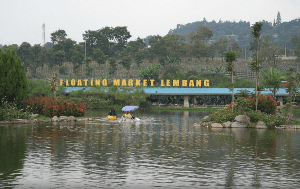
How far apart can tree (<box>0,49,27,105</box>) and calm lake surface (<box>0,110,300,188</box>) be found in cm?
1385

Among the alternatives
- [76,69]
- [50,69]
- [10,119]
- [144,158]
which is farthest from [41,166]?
[50,69]

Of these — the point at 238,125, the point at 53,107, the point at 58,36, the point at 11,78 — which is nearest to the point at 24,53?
the point at 58,36

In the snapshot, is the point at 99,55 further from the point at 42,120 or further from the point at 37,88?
the point at 42,120

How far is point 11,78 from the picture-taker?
4584 centimetres

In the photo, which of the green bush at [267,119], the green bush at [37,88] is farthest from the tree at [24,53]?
the green bush at [267,119]

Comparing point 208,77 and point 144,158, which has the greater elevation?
point 208,77

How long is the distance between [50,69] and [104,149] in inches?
4921

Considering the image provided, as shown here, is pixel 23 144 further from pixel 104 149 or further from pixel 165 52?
pixel 165 52

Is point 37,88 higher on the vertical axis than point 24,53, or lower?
lower

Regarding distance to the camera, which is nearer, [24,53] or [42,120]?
[42,120]

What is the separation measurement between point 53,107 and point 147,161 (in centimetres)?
3043

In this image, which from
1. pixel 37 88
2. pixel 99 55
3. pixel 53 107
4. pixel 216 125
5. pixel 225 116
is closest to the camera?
pixel 216 125

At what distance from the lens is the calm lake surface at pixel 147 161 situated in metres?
16.2

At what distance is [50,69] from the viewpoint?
144m
